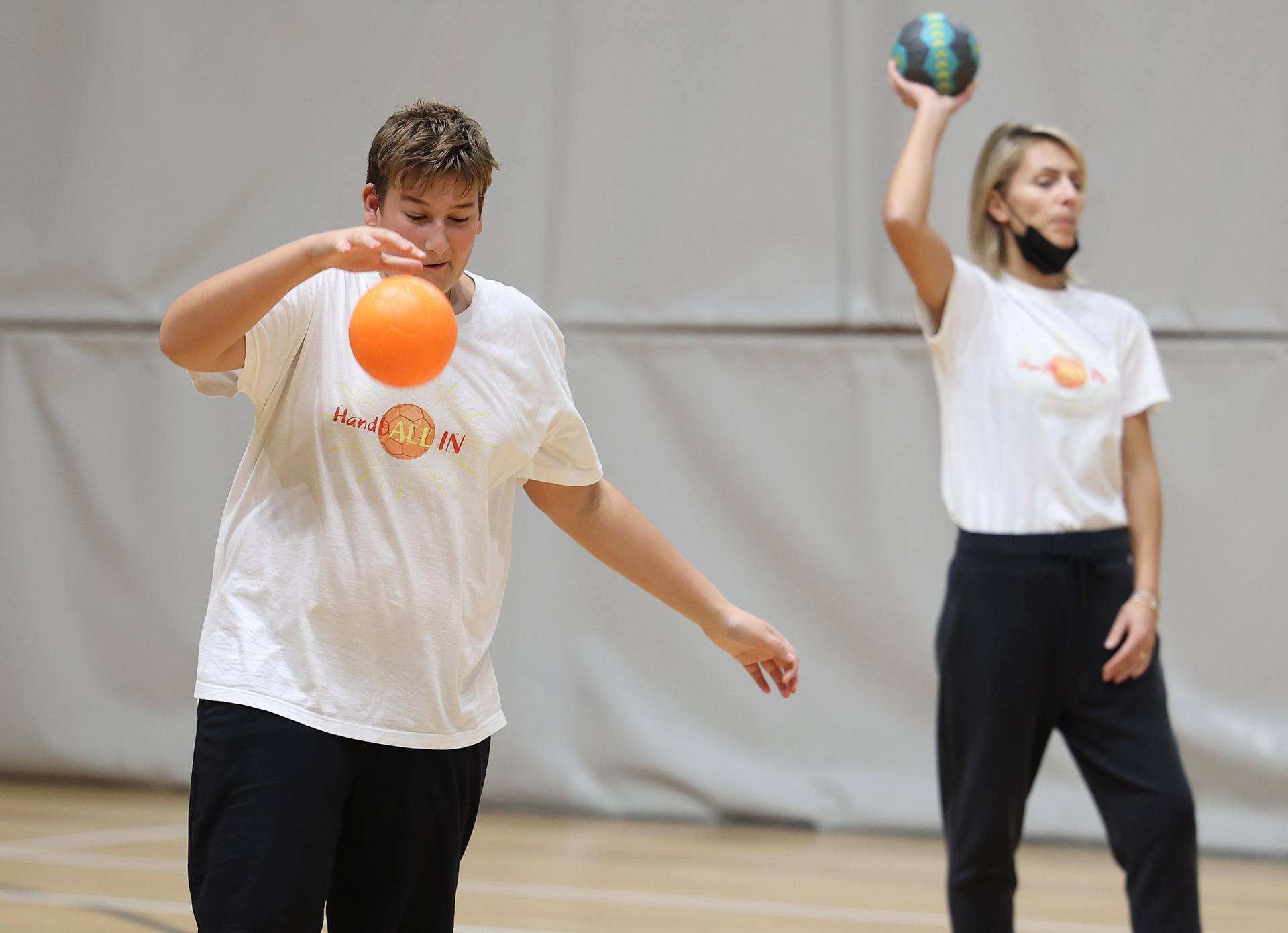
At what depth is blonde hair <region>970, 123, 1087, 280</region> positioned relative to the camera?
3045mm

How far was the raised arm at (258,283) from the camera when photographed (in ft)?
5.21

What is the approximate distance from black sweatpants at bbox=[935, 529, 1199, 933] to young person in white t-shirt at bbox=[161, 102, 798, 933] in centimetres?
115

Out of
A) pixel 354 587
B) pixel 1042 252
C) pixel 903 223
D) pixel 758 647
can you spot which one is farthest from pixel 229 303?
pixel 1042 252

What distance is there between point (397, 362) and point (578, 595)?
3.74 metres

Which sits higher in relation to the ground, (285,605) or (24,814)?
(285,605)

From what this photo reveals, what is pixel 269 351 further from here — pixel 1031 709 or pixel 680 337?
pixel 680 337

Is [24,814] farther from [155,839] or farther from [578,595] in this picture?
[578,595]

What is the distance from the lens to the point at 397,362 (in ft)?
5.44

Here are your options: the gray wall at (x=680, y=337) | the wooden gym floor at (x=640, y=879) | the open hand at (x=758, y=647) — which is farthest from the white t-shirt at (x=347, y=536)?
the gray wall at (x=680, y=337)

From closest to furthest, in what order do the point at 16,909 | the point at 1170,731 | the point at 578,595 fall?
1. the point at 1170,731
2. the point at 16,909
3. the point at 578,595

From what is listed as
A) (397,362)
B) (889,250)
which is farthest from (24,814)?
(397,362)

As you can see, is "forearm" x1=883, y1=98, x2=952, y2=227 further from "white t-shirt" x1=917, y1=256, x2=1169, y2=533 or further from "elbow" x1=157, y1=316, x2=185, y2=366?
"elbow" x1=157, y1=316, x2=185, y2=366

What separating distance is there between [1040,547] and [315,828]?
1539mm

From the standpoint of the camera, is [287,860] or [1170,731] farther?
[1170,731]
